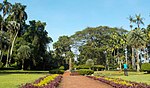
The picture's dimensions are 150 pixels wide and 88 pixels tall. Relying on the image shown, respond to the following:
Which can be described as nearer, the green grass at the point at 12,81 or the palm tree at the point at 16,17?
the green grass at the point at 12,81

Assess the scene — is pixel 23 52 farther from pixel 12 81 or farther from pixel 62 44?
pixel 12 81

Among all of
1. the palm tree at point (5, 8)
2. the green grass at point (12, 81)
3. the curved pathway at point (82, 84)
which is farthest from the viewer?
the palm tree at point (5, 8)

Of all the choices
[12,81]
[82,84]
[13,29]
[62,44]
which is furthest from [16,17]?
[82,84]

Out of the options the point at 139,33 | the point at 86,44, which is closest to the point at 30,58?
the point at 86,44

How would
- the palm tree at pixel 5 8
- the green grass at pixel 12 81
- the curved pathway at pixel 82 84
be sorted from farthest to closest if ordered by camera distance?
the palm tree at pixel 5 8 → the curved pathway at pixel 82 84 → the green grass at pixel 12 81

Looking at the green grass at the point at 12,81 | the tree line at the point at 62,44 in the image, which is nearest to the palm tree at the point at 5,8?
the tree line at the point at 62,44

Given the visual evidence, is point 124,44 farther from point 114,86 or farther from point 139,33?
point 114,86

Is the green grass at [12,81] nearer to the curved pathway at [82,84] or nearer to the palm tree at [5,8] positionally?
the curved pathway at [82,84]

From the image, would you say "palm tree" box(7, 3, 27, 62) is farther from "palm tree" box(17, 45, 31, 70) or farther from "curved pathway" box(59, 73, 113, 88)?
"curved pathway" box(59, 73, 113, 88)

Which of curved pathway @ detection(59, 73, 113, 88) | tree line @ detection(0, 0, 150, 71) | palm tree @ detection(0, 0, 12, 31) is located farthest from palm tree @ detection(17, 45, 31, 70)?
curved pathway @ detection(59, 73, 113, 88)

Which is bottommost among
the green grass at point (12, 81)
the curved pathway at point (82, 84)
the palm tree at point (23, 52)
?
the curved pathway at point (82, 84)

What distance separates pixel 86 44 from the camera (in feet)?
239

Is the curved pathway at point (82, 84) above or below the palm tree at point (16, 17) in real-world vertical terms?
below

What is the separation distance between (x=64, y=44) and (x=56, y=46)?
241 inches
